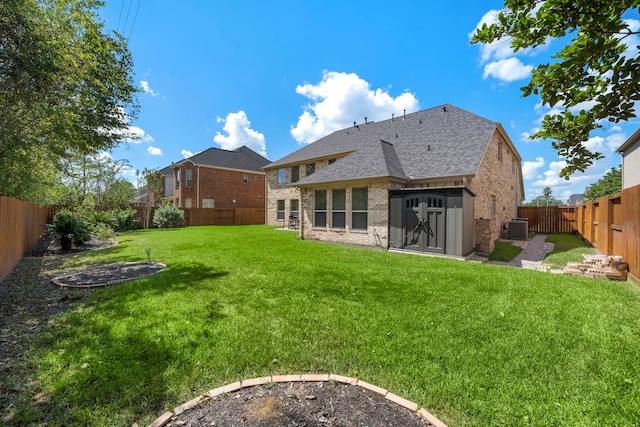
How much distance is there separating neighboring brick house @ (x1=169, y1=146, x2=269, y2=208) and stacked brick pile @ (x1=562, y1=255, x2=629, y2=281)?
25604 mm

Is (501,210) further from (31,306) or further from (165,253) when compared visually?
(31,306)

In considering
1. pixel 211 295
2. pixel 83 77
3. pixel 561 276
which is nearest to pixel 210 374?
pixel 211 295

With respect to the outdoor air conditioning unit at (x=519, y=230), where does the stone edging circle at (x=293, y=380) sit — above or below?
below

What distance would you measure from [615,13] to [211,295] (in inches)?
227

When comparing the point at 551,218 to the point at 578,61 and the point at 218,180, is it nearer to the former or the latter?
the point at 578,61

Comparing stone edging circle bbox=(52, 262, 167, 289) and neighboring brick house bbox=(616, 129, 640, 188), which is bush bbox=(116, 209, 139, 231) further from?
neighboring brick house bbox=(616, 129, 640, 188)

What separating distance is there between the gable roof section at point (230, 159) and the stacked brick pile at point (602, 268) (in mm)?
25604

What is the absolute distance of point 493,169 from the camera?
1309 centimetres

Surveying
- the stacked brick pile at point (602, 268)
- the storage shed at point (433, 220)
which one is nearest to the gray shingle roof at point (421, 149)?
the storage shed at point (433, 220)

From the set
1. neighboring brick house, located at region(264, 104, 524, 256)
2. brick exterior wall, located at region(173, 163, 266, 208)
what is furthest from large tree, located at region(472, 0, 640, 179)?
brick exterior wall, located at region(173, 163, 266, 208)

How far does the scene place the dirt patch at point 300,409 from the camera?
1998 mm

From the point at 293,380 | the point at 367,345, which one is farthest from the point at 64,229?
the point at 367,345

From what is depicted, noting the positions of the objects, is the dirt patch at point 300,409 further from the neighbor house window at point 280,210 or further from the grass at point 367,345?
the neighbor house window at point 280,210

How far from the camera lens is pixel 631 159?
1579 centimetres
